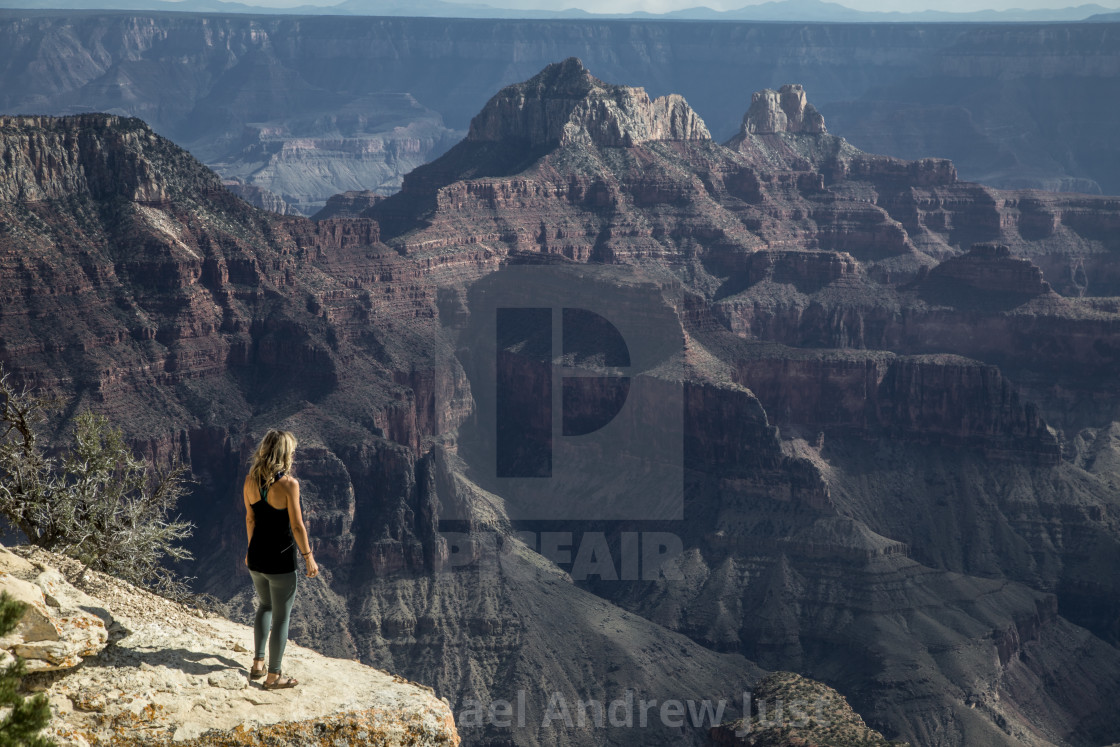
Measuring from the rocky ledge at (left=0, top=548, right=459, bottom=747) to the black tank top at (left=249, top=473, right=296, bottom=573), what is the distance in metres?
1.83

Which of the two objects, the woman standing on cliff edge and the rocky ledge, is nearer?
the rocky ledge

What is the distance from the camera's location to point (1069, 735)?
8006 centimetres

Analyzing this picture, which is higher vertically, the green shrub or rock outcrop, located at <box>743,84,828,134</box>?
rock outcrop, located at <box>743,84,828,134</box>

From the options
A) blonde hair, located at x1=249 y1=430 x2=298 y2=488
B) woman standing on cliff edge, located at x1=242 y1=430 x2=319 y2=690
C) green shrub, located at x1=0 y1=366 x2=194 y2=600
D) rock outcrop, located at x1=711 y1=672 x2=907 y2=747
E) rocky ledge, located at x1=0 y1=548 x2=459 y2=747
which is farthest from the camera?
rock outcrop, located at x1=711 y1=672 x2=907 y2=747

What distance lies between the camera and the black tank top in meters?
23.3

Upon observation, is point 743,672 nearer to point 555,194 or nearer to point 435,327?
point 435,327

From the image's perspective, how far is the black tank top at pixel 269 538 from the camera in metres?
23.3

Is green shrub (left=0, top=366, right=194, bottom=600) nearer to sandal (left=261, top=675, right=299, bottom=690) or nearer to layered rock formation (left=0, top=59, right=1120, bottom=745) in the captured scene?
sandal (left=261, top=675, right=299, bottom=690)

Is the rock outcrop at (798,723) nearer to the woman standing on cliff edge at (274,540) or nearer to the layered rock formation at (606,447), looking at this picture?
the layered rock formation at (606,447)

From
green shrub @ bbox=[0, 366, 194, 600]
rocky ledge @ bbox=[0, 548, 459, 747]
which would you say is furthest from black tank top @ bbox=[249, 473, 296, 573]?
green shrub @ bbox=[0, 366, 194, 600]

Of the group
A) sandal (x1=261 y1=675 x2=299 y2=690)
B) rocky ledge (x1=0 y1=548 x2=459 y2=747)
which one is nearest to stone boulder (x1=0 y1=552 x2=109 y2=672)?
rocky ledge (x1=0 y1=548 x2=459 y2=747)

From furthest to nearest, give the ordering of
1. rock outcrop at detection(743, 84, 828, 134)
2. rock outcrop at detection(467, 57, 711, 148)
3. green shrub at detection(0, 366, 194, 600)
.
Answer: rock outcrop at detection(743, 84, 828, 134) → rock outcrop at detection(467, 57, 711, 148) → green shrub at detection(0, 366, 194, 600)

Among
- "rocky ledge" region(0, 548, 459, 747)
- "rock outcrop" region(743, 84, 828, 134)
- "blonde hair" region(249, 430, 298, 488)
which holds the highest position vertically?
"rock outcrop" region(743, 84, 828, 134)

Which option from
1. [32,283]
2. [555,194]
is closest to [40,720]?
[32,283]
